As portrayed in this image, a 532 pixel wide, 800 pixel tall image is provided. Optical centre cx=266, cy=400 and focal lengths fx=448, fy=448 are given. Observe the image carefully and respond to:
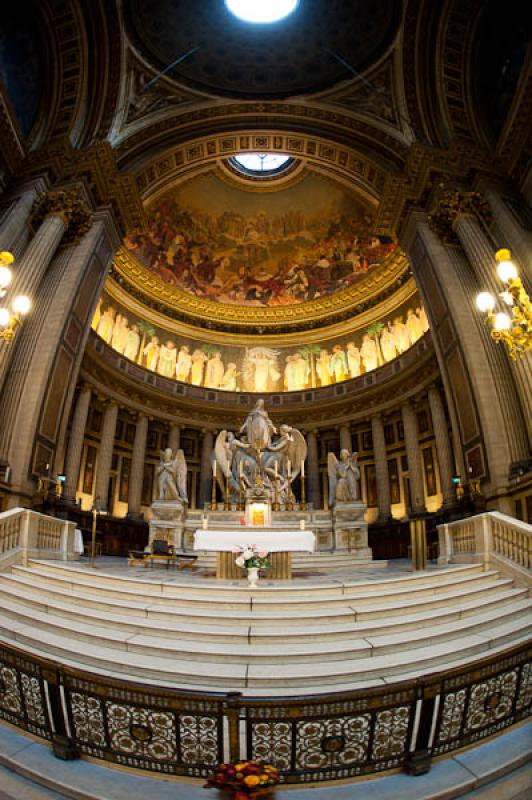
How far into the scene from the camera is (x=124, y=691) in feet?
9.64

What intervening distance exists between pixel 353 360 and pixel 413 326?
4.41 metres

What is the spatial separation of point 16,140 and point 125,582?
1608 cm

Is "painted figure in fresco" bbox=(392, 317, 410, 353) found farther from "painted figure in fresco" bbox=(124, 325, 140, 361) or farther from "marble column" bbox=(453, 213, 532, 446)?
"painted figure in fresco" bbox=(124, 325, 140, 361)

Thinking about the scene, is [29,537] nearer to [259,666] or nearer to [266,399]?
[259,666]

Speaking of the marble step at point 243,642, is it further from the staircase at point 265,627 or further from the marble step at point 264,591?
the marble step at point 264,591

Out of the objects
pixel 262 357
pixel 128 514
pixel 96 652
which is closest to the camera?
pixel 96 652

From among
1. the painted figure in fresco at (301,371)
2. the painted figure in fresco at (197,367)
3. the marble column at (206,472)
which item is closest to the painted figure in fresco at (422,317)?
the painted figure in fresco at (301,371)

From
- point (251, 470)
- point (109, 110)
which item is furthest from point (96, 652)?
point (109, 110)

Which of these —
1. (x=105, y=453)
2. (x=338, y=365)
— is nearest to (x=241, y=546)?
(x=105, y=453)

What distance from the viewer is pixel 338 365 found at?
2847 centimetres

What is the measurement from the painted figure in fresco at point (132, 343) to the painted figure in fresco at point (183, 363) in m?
2.79

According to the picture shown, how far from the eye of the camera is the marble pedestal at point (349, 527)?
46.2 feet

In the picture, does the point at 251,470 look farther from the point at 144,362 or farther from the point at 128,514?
the point at 144,362

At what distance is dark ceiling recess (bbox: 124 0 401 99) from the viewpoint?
1858cm
